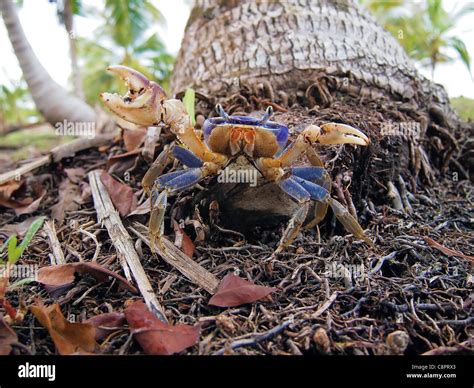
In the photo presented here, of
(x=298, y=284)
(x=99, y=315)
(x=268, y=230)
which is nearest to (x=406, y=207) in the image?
(x=268, y=230)

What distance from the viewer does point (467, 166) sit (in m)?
3.45

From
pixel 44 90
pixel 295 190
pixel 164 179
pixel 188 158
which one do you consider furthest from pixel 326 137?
pixel 44 90

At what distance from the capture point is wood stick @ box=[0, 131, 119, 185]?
3031mm

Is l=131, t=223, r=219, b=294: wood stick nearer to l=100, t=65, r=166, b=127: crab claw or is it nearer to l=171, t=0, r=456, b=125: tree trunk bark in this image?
l=100, t=65, r=166, b=127: crab claw

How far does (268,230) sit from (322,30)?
5.96 ft

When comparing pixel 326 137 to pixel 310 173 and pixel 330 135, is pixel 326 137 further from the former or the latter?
pixel 310 173

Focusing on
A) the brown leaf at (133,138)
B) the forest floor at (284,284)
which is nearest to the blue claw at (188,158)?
the forest floor at (284,284)

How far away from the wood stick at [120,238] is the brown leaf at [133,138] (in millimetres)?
266

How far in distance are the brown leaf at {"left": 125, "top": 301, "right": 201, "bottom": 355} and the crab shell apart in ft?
3.12

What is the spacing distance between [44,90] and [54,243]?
3.53m

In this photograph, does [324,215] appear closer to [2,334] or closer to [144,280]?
[144,280]

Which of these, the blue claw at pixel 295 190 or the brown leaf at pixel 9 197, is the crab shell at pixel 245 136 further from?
the brown leaf at pixel 9 197

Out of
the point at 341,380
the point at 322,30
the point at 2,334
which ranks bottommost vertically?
the point at 341,380

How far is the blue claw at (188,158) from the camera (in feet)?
7.57
